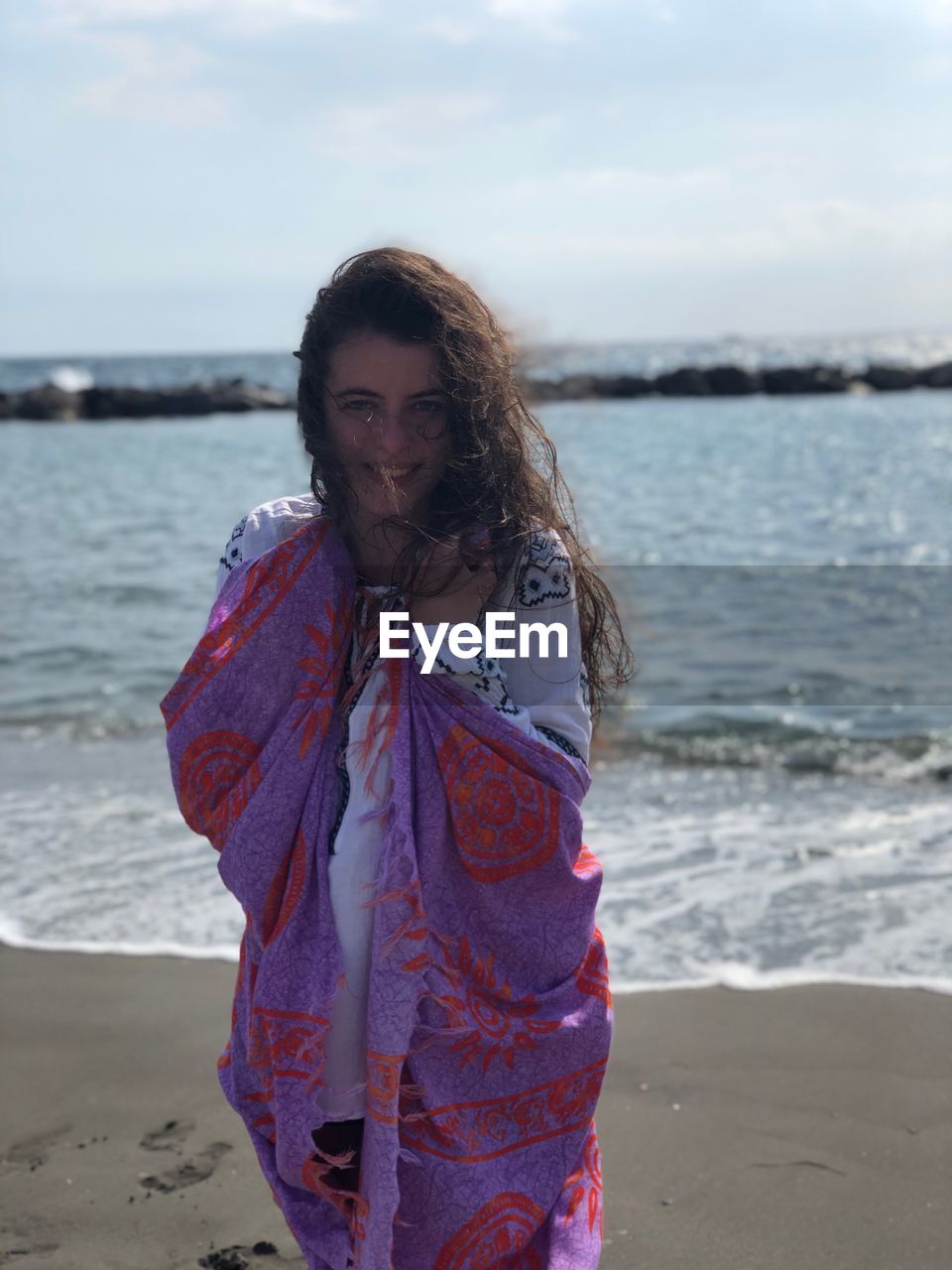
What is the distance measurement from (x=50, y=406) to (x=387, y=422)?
133 feet

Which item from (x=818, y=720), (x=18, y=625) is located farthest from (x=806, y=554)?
(x=18, y=625)

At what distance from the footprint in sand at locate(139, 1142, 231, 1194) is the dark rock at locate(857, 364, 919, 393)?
153 ft

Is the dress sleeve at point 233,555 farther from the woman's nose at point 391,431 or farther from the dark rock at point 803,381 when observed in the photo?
the dark rock at point 803,381

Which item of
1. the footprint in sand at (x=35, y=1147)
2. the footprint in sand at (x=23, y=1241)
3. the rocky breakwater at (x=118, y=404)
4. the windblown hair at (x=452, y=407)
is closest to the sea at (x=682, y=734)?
the windblown hair at (x=452, y=407)

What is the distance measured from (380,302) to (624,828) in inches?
151

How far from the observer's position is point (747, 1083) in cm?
337

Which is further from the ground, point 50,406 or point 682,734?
point 50,406

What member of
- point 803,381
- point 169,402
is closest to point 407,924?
point 169,402

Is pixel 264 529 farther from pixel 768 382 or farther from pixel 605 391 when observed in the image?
pixel 768 382

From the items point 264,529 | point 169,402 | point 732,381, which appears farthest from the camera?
point 732,381

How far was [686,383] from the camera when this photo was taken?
4641cm

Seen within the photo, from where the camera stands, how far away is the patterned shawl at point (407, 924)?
185 centimetres

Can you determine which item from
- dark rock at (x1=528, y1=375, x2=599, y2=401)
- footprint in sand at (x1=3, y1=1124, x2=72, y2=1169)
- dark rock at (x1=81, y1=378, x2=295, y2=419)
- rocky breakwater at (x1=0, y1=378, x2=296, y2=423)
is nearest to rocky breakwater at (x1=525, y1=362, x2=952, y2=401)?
dark rock at (x1=81, y1=378, x2=295, y2=419)

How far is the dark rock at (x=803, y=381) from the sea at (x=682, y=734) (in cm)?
2813
